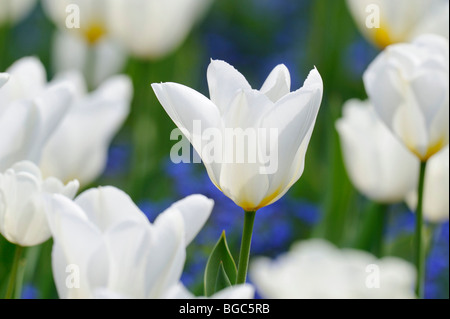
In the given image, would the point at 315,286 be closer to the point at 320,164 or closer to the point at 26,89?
the point at 26,89

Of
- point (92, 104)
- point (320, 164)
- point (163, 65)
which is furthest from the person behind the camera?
point (163, 65)

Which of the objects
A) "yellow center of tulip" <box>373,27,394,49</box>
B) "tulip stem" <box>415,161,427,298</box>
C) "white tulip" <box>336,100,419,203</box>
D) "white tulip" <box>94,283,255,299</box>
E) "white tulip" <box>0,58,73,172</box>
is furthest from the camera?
"yellow center of tulip" <box>373,27,394,49</box>

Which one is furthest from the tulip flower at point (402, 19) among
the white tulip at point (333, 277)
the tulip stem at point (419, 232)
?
the tulip stem at point (419, 232)

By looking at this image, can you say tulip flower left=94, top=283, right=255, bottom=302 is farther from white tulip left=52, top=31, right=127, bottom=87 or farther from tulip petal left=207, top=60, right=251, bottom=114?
white tulip left=52, top=31, right=127, bottom=87

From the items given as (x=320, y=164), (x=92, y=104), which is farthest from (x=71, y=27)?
(x=320, y=164)

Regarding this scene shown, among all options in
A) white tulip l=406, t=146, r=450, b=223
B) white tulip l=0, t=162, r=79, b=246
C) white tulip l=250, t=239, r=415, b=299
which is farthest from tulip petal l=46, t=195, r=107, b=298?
white tulip l=406, t=146, r=450, b=223

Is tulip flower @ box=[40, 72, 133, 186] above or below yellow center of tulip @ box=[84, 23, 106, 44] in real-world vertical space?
below

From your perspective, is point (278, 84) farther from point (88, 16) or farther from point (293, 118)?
point (88, 16)

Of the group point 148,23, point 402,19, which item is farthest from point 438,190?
point 148,23
